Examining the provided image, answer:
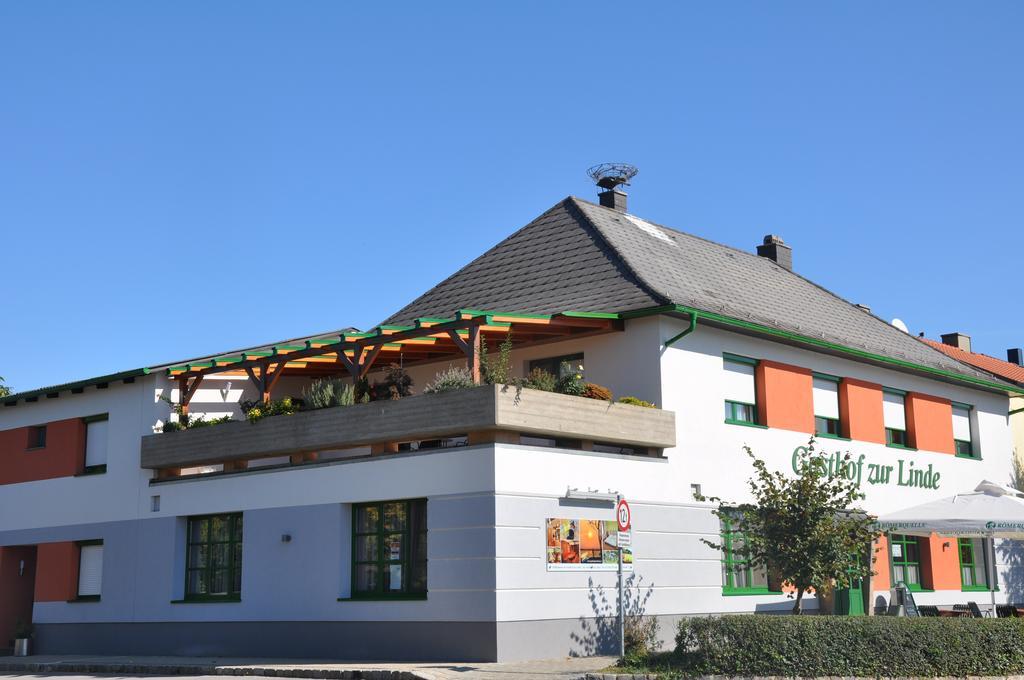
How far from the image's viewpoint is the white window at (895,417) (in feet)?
87.5

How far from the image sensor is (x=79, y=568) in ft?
78.9

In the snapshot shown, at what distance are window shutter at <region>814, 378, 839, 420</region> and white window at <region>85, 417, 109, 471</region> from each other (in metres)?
14.9

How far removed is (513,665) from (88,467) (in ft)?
39.5

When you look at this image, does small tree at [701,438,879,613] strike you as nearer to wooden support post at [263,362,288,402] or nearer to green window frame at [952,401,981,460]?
wooden support post at [263,362,288,402]

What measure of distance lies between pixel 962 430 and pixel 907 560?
4.83 m

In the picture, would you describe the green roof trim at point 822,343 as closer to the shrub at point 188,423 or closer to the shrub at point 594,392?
the shrub at point 594,392

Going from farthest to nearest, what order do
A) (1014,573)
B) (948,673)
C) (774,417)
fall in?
(1014,573), (774,417), (948,673)

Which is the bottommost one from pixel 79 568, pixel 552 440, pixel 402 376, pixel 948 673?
pixel 948 673

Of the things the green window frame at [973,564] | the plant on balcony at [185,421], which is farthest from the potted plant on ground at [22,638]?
the green window frame at [973,564]

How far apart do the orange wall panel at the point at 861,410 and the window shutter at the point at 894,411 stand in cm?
40

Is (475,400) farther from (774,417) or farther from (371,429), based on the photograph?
(774,417)

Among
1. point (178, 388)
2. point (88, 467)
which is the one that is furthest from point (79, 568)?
point (178, 388)

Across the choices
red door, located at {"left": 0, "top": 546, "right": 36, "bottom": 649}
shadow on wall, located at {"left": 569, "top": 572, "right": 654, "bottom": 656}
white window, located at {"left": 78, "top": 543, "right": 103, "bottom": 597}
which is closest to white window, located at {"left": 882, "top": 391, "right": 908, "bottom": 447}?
shadow on wall, located at {"left": 569, "top": 572, "right": 654, "bottom": 656}

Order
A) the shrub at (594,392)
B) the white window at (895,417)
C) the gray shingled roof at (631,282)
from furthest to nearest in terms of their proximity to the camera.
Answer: the white window at (895,417) < the gray shingled roof at (631,282) < the shrub at (594,392)
